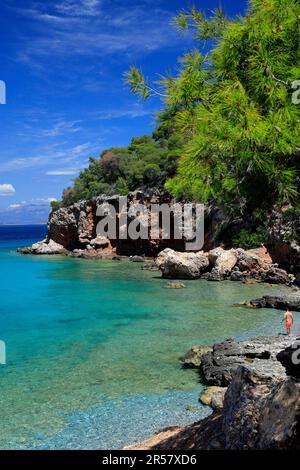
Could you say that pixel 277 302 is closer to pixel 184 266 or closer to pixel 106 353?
pixel 106 353

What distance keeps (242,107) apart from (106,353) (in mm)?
14185

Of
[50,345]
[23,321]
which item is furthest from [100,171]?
[50,345]

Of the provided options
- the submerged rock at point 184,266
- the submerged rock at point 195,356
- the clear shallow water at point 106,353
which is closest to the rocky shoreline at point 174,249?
the submerged rock at point 184,266

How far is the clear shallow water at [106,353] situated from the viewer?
36.0 feet

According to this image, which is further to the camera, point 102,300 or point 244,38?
point 102,300

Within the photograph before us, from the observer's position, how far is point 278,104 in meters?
4.64

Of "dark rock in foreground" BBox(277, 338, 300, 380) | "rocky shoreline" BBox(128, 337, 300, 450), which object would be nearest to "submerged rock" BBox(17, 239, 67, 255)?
"rocky shoreline" BBox(128, 337, 300, 450)

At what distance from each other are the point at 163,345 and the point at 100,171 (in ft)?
180

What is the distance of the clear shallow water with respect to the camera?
11.0 meters

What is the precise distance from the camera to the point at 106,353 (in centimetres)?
1706

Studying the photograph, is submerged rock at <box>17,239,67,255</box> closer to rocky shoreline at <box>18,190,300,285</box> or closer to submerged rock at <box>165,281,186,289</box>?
rocky shoreline at <box>18,190,300,285</box>

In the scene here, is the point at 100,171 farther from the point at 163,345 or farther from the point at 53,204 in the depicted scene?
the point at 163,345

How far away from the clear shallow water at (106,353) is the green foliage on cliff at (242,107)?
731 cm
